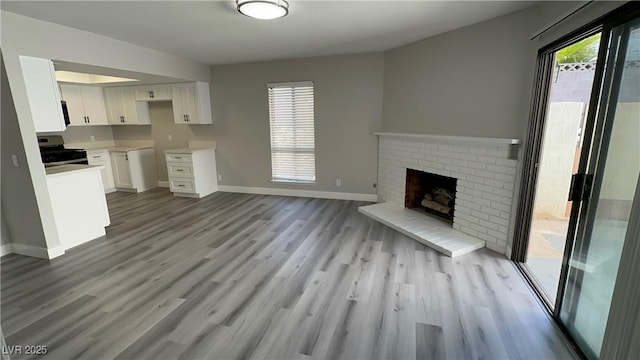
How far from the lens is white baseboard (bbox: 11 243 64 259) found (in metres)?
3.10

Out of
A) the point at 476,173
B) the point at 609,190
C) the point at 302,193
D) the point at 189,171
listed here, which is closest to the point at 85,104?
the point at 189,171

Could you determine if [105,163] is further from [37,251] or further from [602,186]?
[602,186]

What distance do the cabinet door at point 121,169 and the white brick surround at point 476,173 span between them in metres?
5.51

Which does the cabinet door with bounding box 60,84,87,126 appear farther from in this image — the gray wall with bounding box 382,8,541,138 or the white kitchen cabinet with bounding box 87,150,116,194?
the gray wall with bounding box 382,8,541,138

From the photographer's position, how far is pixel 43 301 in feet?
7.77

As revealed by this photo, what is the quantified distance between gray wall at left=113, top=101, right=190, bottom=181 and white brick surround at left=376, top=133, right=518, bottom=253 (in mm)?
4718

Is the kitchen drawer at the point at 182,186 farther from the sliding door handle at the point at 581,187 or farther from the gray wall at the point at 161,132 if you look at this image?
→ the sliding door handle at the point at 581,187

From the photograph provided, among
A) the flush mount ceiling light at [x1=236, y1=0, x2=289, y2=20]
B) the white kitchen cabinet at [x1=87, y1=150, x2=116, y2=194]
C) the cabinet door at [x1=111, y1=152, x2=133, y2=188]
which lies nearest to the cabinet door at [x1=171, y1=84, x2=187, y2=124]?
the cabinet door at [x1=111, y1=152, x2=133, y2=188]

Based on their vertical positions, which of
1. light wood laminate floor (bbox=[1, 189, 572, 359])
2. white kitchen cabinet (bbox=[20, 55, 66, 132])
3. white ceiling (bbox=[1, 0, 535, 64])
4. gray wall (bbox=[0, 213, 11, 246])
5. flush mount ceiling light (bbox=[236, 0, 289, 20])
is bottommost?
light wood laminate floor (bbox=[1, 189, 572, 359])

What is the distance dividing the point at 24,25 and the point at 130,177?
3561 millimetres

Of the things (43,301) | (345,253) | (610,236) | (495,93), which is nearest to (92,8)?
(43,301)

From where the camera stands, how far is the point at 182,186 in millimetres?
5547

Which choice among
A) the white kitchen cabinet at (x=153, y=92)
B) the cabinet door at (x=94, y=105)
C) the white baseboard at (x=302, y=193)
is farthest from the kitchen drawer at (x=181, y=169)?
the cabinet door at (x=94, y=105)

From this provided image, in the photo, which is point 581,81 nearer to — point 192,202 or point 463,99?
point 463,99
